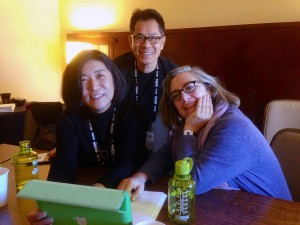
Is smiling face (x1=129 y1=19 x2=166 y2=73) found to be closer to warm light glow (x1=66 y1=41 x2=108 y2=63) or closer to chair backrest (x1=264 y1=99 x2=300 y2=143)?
chair backrest (x1=264 y1=99 x2=300 y2=143)

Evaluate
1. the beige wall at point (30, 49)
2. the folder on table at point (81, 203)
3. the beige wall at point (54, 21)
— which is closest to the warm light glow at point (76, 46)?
the beige wall at point (54, 21)

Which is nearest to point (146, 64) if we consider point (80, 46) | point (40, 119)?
point (40, 119)

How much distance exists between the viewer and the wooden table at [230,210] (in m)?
0.88

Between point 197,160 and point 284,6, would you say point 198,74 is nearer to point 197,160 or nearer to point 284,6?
point 197,160

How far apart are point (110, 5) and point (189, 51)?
46.2 inches

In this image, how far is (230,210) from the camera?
36.7 inches

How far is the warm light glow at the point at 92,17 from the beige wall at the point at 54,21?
14 mm

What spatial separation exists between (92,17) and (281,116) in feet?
8.04

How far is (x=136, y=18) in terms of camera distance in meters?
2.05

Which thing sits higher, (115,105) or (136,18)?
(136,18)

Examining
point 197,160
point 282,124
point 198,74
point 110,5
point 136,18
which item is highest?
point 110,5

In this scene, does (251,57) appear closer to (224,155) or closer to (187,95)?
(187,95)

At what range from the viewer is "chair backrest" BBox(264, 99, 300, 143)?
2.21m

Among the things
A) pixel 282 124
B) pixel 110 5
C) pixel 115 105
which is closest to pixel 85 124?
pixel 115 105
